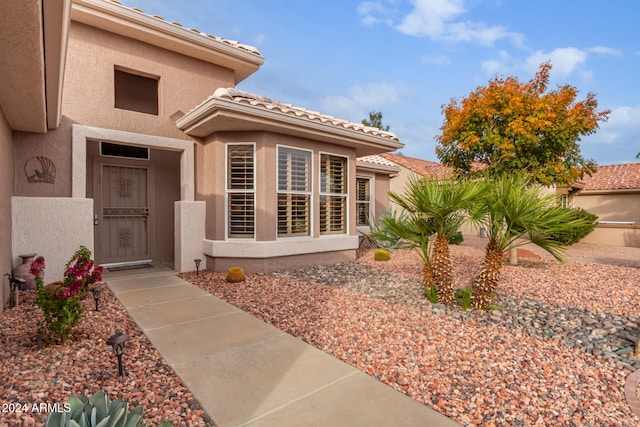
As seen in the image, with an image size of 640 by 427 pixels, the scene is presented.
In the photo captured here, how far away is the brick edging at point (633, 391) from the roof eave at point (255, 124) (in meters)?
6.76

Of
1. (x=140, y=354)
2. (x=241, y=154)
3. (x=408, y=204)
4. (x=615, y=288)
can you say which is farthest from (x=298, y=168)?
(x=615, y=288)

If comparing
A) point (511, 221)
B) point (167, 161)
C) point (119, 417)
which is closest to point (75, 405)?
point (119, 417)

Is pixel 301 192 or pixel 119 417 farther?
pixel 301 192

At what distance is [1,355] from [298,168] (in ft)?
20.6

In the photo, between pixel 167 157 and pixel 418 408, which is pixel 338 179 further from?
pixel 418 408

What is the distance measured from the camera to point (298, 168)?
27.0 feet

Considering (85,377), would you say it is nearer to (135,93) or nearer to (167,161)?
(167,161)

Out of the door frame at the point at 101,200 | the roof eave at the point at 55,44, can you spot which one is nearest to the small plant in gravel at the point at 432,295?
the roof eave at the point at 55,44

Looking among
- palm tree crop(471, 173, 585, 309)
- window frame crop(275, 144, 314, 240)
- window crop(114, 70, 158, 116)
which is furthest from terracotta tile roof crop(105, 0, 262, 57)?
palm tree crop(471, 173, 585, 309)

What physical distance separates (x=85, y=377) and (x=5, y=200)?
425 cm

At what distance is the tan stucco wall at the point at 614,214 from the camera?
14.9 meters

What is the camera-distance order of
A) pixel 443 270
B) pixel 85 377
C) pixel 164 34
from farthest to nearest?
1. pixel 164 34
2. pixel 443 270
3. pixel 85 377

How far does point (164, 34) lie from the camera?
7398mm

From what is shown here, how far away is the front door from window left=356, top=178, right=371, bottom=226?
25.7ft
